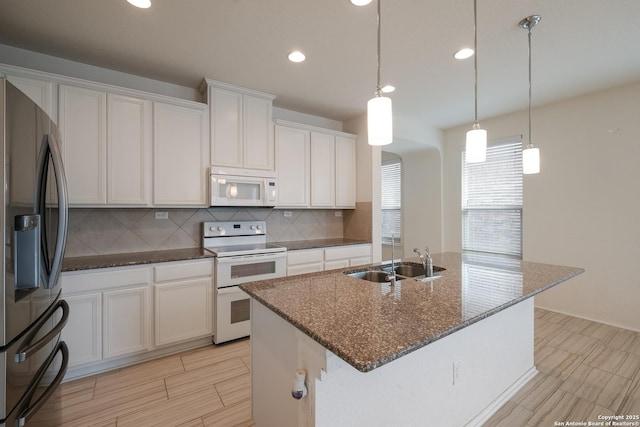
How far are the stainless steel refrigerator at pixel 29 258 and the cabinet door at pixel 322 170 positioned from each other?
256cm

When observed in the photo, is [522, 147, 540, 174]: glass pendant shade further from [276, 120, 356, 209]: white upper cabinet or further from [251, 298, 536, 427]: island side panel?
[276, 120, 356, 209]: white upper cabinet

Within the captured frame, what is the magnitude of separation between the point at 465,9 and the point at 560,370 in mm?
2798

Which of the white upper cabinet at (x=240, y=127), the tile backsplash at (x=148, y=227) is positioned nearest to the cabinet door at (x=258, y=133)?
the white upper cabinet at (x=240, y=127)

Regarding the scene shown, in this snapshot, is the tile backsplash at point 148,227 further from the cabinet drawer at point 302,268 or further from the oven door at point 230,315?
the oven door at point 230,315

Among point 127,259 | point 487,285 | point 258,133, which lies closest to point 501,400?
point 487,285

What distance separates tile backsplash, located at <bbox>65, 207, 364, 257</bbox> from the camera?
8.28 ft

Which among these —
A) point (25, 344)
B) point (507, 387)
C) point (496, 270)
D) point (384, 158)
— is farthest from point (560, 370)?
point (384, 158)

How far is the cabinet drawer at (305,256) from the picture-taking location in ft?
10.2

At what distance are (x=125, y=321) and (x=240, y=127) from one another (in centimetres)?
209

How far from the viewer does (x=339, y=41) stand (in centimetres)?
220

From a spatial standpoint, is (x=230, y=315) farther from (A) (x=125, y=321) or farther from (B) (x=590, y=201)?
(B) (x=590, y=201)

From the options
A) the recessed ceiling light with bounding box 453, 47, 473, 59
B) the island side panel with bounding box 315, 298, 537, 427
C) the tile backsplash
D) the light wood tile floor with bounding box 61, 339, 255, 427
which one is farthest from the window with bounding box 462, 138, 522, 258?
the light wood tile floor with bounding box 61, 339, 255, 427

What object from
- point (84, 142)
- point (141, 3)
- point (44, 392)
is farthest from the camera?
point (84, 142)

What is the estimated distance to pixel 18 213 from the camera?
1156mm
